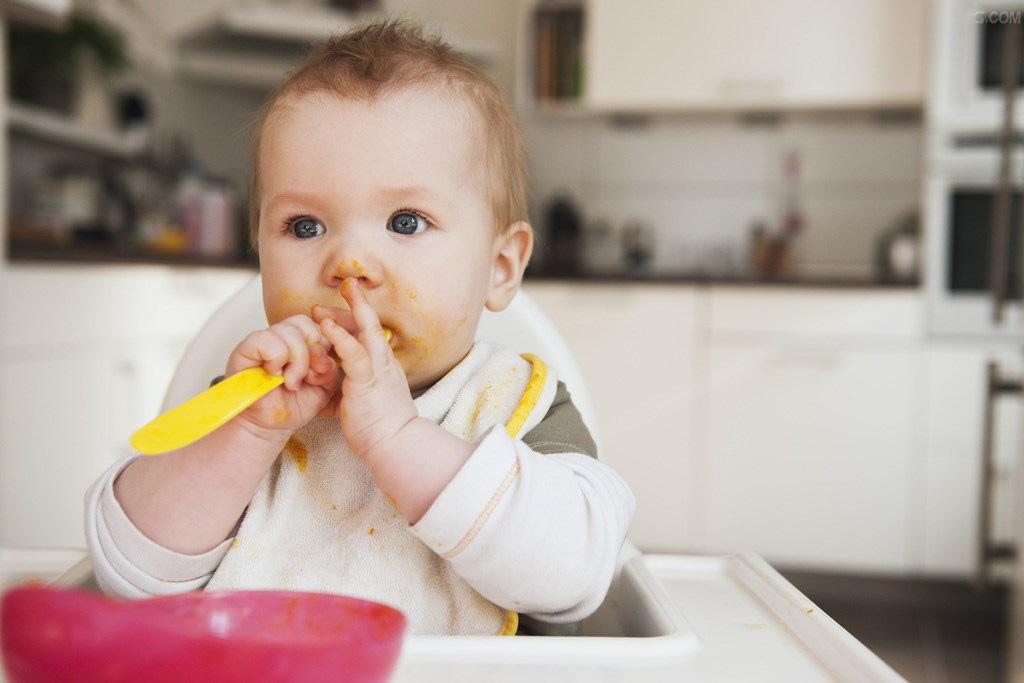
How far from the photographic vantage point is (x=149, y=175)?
3.35 m

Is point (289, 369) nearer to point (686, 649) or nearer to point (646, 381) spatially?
point (686, 649)

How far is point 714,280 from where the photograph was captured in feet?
9.21

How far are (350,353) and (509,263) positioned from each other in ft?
0.82

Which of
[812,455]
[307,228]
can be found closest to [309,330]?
[307,228]

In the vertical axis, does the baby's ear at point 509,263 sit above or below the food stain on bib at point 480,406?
above

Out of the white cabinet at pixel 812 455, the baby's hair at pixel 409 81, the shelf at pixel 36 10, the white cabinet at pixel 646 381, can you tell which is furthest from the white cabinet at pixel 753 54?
the baby's hair at pixel 409 81

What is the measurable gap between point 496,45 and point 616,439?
5.56 ft

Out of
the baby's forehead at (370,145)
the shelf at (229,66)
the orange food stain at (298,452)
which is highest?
the shelf at (229,66)

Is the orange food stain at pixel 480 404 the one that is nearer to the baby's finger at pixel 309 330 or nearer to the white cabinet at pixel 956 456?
the baby's finger at pixel 309 330

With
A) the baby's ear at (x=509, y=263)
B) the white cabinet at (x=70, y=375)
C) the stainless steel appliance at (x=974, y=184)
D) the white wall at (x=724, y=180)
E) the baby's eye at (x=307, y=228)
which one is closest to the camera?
the baby's eye at (x=307, y=228)

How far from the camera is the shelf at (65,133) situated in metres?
2.63

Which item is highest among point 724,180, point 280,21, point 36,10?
point 280,21

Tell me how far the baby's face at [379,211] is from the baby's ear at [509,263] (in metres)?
0.08

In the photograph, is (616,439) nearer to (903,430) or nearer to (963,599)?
(903,430)
